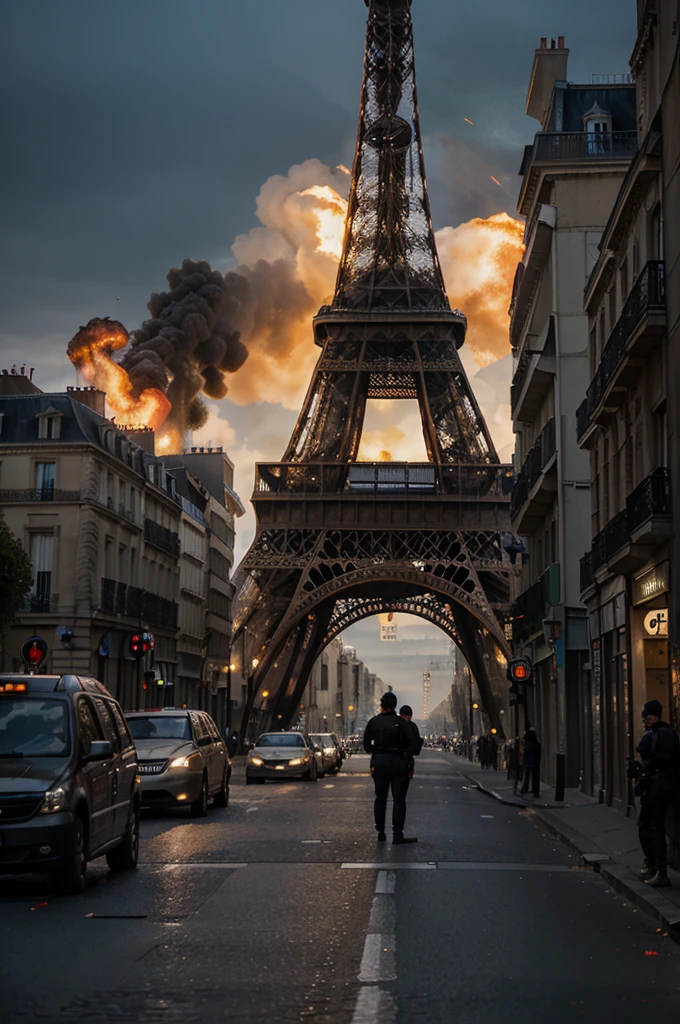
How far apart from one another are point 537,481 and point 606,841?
1874 cm

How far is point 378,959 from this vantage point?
873cm

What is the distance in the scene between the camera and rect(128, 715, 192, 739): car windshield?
74.8ft

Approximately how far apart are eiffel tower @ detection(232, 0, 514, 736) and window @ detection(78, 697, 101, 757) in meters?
50.2

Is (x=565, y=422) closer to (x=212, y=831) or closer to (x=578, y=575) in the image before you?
(x=578, y=575)

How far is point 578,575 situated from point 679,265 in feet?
62.4

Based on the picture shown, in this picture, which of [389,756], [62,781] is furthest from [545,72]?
[62,781]

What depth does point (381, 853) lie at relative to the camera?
15.6 m

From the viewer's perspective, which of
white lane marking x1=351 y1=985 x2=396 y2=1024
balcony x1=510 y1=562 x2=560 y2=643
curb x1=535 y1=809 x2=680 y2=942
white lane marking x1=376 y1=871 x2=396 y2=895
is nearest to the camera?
white lane marking x1=351 y1=985 x2=396 y2=1024

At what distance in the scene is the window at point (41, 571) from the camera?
50.0 metres

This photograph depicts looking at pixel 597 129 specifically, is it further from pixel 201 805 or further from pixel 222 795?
pixel 201 805

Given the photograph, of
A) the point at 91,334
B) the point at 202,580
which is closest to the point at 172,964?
the point at 202,580

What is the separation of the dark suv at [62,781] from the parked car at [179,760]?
22.5ft

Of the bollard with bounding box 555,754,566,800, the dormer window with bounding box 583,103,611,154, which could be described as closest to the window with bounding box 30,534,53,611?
the dormer window with bounding box 583,103,611,154

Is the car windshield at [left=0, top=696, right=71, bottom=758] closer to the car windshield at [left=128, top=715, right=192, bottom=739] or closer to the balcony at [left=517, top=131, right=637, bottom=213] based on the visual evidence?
the car windshield at [left=128, top=715, right=192, bottom=739]
